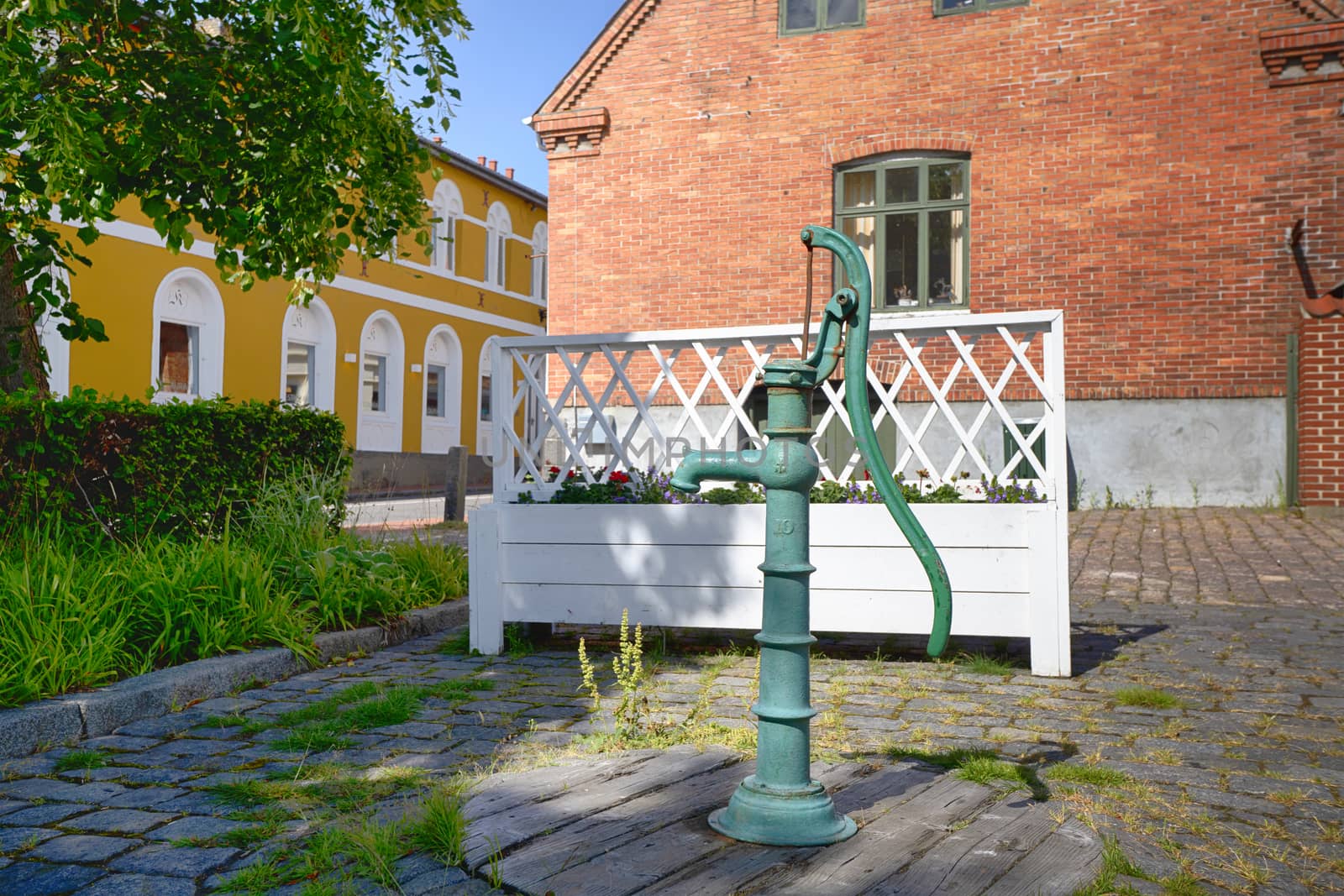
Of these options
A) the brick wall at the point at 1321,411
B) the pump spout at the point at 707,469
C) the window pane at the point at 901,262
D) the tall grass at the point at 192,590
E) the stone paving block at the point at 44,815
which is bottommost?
the stone paving block at the point at 44,815

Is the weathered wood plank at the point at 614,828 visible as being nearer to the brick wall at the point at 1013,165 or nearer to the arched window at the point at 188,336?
the brick wall at the point at 1013,165

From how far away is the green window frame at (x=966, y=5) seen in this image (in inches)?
516

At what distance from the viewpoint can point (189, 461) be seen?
6.73m

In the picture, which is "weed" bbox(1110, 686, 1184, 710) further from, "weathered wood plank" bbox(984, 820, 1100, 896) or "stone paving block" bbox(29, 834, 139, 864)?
"stone paving block" bbox(29, 834, 139, 864)

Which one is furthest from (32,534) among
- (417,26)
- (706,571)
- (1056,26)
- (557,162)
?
(1056,26)

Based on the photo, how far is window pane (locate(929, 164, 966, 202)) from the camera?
13.4 m

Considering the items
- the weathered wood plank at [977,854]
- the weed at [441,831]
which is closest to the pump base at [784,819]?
the weathered wood plank at [977,854]

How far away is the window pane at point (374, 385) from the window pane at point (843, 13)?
13.8 meters

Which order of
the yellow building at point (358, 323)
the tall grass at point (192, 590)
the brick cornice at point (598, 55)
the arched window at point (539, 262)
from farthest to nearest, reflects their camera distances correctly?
the arched window at point (539, 262)
the yellow building at point (358, 323)
the brick cornice at point (598, 55)
the tall grass at point (192, 590)

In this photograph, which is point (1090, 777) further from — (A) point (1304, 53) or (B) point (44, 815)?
(A) point (1304, 53)

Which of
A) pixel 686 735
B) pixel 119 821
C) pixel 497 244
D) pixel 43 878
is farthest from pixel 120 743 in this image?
pixel 497 244

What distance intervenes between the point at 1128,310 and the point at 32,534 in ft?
36.1

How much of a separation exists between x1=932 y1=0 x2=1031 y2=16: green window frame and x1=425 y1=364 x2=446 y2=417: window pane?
1599 centimetres

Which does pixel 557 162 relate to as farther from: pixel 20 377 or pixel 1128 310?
pixel 20 377
